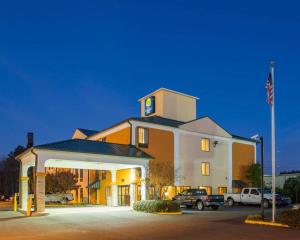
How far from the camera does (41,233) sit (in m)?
17.0

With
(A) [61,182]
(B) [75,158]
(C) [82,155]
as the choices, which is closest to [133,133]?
(C) [82,155]

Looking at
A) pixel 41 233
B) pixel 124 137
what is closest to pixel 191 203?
pixel 124 137

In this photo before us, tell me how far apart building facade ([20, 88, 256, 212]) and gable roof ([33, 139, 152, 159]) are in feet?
0.95

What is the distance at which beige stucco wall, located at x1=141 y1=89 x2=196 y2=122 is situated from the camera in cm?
4516

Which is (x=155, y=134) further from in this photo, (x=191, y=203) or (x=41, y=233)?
(x=41, y=233)

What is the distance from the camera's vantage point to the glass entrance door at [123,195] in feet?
128

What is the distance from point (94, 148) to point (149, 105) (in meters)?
15.2

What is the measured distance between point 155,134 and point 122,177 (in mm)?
5061

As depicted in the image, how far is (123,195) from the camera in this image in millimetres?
39625

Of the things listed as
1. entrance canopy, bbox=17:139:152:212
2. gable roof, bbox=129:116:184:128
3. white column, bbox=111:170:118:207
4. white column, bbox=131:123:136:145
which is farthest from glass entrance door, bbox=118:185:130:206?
gable roof, bbox=129:116:184:128

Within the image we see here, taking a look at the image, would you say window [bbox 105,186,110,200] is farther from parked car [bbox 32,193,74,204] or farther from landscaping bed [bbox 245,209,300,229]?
landscaping bed [bbox 245,209,300,229]

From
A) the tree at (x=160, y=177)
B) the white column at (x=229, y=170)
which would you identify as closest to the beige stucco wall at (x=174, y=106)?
the white column at (x=229, y=170)

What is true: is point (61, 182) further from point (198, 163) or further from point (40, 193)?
point (40, 193)

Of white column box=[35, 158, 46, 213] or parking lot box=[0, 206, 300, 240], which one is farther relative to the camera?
white column box=[35, 158, 46, 213]
